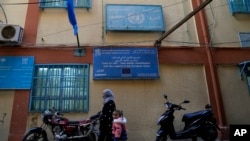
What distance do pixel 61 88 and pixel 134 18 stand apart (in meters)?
3.14

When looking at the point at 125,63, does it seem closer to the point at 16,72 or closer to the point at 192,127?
the point at 192,127

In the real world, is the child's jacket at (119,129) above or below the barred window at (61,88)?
below

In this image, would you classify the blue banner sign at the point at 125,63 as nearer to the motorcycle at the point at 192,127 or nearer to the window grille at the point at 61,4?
the motorcycle at the point at 192,127

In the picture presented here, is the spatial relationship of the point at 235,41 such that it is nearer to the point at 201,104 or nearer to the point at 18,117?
the point at 201,104

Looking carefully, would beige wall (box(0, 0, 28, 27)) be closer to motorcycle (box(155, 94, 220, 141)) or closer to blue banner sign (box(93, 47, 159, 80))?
blue banner sign (box(93, 47, 159, 80))

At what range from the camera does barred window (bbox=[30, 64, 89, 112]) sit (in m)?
7.23

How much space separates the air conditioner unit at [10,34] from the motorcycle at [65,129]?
8.31 ft

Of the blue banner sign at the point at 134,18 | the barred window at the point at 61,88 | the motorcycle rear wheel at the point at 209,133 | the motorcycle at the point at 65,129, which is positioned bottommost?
the motorcycle rear wheel at the point at 209,133

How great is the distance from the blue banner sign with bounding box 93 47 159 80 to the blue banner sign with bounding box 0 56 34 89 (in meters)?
1.89

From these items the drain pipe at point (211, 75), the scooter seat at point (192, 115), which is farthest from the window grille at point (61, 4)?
the scooter seat at point (192, 115)

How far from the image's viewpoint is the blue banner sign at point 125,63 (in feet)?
24.6

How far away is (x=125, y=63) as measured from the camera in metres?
7.62

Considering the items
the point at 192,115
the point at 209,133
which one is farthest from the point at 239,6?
the point at 209,133

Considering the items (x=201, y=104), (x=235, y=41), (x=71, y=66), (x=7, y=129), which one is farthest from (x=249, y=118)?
(x=7, y=129)
